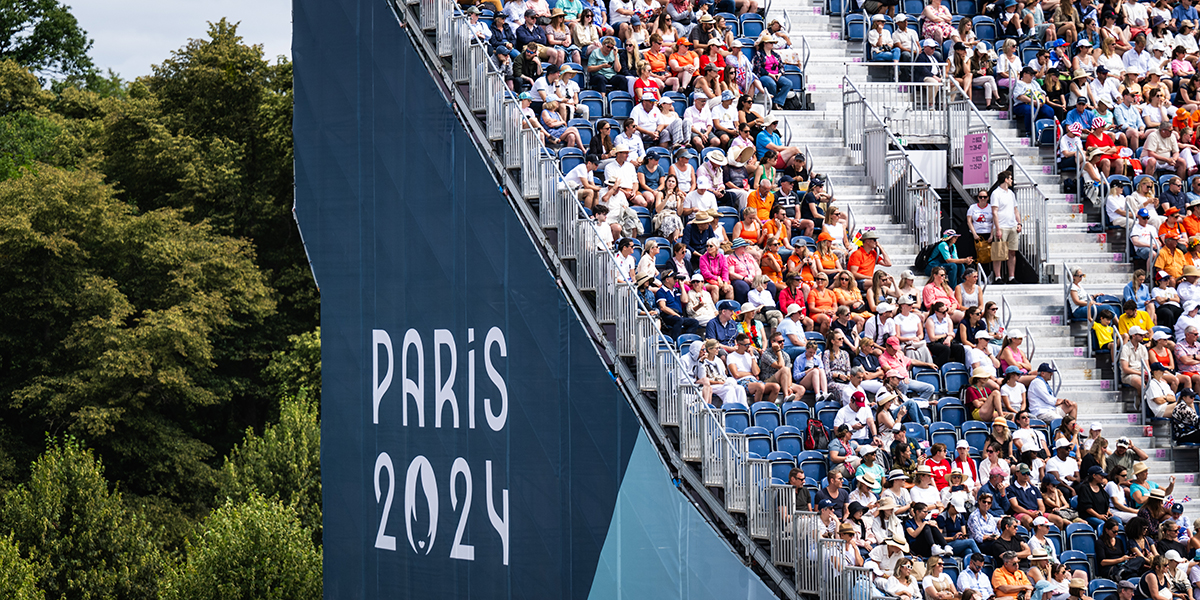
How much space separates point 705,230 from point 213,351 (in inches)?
1109

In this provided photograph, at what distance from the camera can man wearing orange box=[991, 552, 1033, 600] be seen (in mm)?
13055

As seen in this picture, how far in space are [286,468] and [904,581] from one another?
24080 mm

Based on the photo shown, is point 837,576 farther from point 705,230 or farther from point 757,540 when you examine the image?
point 705,230

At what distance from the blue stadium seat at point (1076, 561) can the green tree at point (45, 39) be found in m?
45.2

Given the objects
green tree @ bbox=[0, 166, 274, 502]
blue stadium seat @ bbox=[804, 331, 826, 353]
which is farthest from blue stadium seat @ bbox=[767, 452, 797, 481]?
green tree @ bbox=[0, 166, 274, 502]

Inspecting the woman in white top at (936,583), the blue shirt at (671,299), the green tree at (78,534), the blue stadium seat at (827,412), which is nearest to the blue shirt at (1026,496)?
the woman in white top at (936,583)

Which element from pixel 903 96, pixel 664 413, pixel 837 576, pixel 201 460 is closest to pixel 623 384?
pixel 664 413

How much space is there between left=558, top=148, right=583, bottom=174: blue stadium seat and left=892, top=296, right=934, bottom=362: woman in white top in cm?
381

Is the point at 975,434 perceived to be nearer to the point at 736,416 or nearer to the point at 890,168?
the point at 736,416

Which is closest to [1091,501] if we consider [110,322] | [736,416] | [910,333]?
[910,333]

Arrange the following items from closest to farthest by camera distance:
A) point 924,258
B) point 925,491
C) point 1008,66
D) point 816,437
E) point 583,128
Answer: point 925,491, point 816,437, point 583,128, point 924,258, point 1008,66

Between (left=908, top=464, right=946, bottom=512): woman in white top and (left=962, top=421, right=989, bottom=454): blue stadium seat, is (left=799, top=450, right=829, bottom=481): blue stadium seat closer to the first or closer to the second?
(left=908, top=464, right=946, bottom=512): woman in white top

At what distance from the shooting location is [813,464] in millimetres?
13586

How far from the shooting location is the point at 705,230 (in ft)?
50.3
